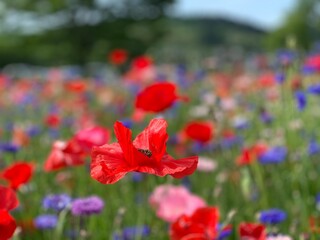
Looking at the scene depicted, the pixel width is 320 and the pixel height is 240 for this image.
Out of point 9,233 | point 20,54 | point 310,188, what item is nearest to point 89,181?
point 310,188

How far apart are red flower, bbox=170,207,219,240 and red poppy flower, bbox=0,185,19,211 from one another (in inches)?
12.9

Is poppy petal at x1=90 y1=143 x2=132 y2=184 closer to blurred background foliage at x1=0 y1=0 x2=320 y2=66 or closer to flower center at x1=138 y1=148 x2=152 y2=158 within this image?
flower center at x1=138 y1=148 x2=152 y2=158

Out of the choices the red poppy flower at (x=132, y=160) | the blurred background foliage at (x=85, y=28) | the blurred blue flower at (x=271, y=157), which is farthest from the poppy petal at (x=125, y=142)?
the blurred background foliage at (x=85, y=28)

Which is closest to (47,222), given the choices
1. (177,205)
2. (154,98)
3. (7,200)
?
(177,205)

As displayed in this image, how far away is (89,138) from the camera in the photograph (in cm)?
170

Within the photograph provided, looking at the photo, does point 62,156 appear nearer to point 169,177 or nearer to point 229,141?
point 169,177

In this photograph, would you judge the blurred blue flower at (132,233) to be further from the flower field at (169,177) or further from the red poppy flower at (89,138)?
the red poppy flower at (89,138)

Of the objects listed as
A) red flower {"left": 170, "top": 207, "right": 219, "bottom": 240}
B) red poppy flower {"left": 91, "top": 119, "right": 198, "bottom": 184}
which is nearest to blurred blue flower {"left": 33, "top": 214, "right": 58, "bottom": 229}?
red flower {"left": 170, "top": 207, "right": 219, "bottom": 240}

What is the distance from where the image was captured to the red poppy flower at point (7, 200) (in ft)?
3.68

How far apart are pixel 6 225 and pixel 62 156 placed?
2.33ft

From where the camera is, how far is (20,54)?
1001 inches

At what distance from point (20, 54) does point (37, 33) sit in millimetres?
3728

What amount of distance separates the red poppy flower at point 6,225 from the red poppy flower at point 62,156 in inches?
24.2

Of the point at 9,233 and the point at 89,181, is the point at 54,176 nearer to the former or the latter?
the point at 89,181
